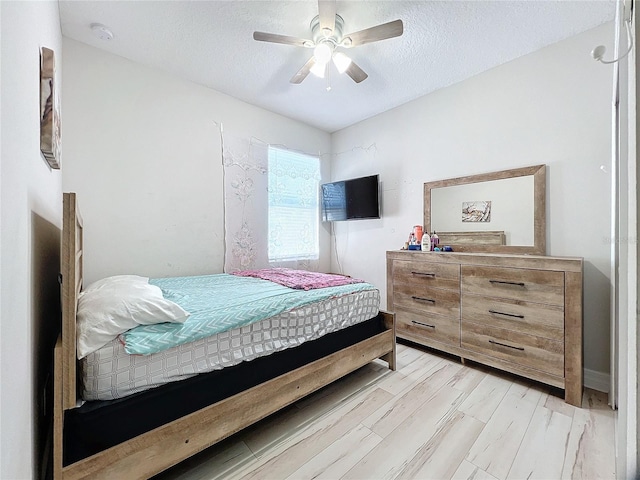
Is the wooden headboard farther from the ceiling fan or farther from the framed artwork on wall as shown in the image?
the ceiling fan

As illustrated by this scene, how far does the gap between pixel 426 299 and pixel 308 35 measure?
8.00 ft

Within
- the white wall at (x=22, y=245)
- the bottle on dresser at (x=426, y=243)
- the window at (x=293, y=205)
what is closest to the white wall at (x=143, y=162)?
the window at (x=293, y=205)

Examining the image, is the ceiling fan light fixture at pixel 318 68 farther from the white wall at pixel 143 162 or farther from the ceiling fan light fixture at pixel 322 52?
the white wall at pixel 143 162

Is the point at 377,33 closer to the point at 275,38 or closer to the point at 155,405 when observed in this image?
the point at 275,38

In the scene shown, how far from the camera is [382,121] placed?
3.39m

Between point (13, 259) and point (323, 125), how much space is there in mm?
3602

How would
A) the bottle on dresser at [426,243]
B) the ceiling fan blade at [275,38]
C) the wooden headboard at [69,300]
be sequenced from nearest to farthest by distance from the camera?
the wooden headboard at [69,300]
the ceiling fan blade at [275,38]
the bottle on dresser at [426,243]

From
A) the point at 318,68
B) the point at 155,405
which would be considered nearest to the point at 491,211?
the point at 318,68

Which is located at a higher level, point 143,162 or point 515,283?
point 143,162

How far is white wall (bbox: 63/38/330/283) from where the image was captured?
2.17 m

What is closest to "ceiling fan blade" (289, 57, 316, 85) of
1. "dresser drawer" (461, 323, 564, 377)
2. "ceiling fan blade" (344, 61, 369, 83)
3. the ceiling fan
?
the ceiling fan

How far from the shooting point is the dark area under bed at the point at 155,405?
100cm

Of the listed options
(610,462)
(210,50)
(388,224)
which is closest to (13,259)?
(210,50)

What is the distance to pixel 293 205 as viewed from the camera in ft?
11.8
